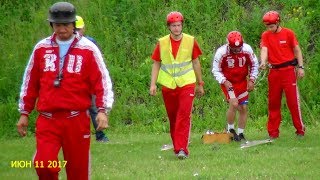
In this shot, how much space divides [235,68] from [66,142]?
6.98 meters

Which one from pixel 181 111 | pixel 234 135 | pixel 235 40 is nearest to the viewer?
pixel 181 111

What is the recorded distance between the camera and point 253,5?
22.7m

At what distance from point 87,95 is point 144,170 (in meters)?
3.44

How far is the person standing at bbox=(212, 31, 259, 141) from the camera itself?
48.0ft

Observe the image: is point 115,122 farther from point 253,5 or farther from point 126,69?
point 253,5

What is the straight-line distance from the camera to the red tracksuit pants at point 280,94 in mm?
14797

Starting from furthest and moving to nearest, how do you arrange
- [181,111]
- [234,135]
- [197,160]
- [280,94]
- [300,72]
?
[234,135] < [280,94] < [300,72] < [181,111] < [197,160]

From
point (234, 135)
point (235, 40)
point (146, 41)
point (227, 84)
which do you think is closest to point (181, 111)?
point (227, 84)

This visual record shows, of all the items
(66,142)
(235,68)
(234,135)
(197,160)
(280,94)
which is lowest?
(234,135)

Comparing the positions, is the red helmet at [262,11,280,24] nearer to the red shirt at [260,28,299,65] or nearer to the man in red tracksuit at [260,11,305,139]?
the man in red tracksuit at [260,11,305,139]

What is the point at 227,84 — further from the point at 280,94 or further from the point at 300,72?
the point at 300,72

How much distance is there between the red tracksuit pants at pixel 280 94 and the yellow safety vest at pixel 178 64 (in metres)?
2.53

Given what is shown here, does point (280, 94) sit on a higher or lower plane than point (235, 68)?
lower

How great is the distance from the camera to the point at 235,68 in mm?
14828
